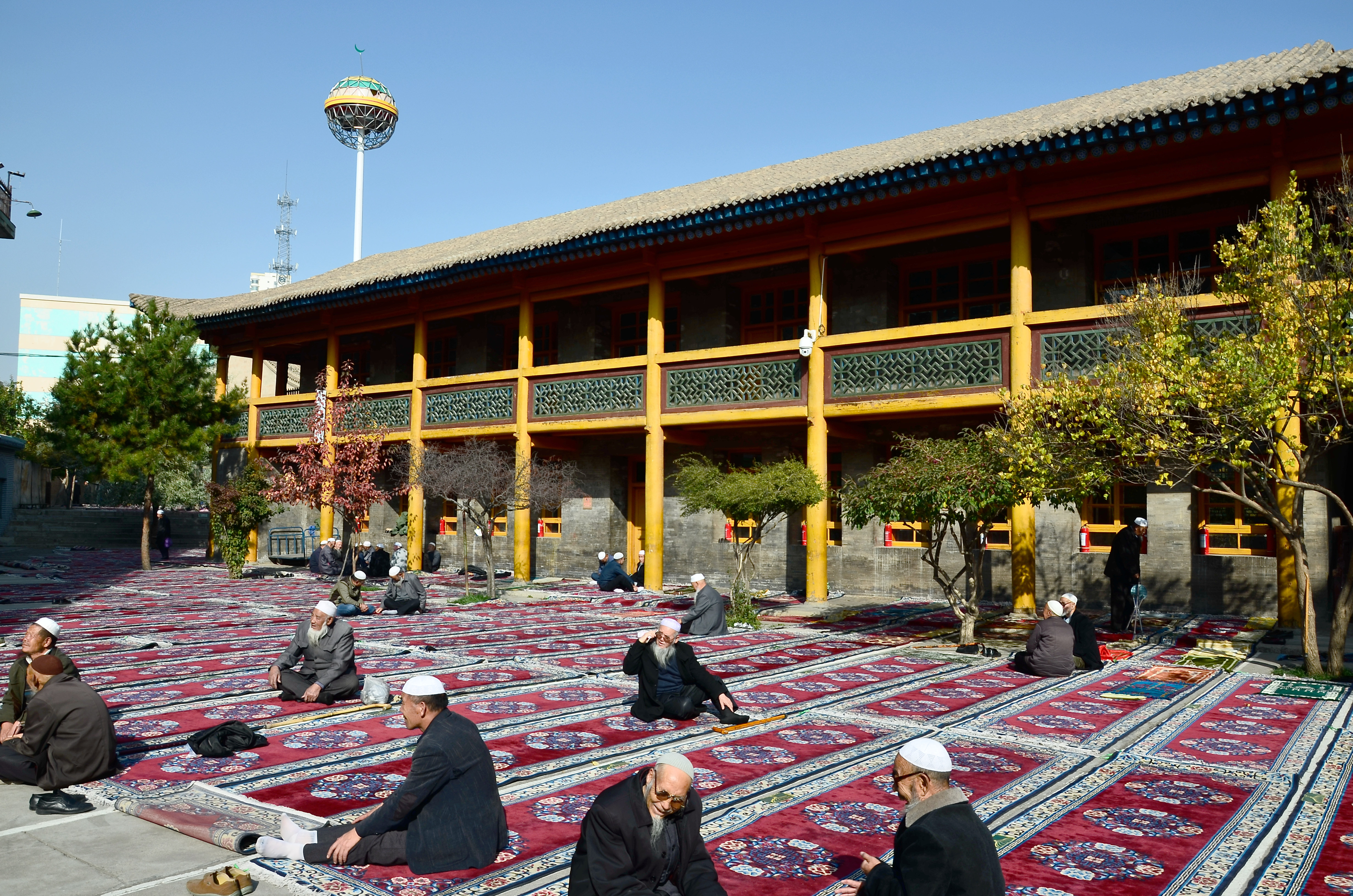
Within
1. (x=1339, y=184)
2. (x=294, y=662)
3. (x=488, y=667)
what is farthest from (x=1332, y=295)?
A: (x=294, y=662)

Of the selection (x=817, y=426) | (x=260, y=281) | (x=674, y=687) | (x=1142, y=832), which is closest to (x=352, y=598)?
(x=817, y=426)

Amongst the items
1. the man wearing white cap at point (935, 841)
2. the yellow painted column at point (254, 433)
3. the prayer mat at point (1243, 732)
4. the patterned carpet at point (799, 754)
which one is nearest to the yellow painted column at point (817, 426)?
the patterned carpet at point (799, 754)

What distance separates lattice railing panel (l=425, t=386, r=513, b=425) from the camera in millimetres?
19797

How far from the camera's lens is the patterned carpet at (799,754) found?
4.31 metres

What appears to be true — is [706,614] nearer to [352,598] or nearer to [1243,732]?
[352,598]

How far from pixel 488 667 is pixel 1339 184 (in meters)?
10.1

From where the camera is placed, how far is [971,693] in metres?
8.37

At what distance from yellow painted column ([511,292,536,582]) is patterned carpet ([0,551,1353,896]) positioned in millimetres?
7520

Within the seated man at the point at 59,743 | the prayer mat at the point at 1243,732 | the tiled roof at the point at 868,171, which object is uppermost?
the tiled roof at the point at 868,171

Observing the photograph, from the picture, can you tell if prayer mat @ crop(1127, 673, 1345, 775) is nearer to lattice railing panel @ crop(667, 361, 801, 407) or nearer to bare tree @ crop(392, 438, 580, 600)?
lattice railing panel @ crop(667, 361, 801, 407)

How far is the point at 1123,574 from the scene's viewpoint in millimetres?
12305

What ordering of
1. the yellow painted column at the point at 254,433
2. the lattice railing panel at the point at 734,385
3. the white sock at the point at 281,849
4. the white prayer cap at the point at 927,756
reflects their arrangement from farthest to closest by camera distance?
the yellow painted column at the point at 254,433 → the lattice railing panel at the point at 734,385 → the white sock at the point at 281,849 → the white prayer cap at the point at 927,756

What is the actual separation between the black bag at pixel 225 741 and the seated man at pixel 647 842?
11.7ft

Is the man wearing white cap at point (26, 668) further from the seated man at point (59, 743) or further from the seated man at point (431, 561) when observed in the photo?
the seated man at point (431, 561)
